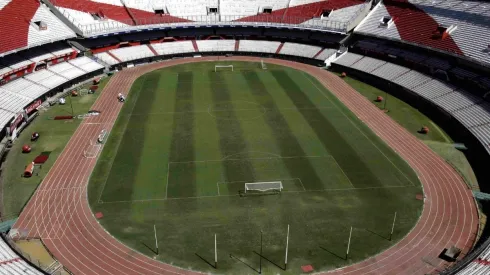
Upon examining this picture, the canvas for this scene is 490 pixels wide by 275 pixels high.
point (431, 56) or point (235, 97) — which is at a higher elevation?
point (431, 56)

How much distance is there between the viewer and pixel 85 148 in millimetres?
49688

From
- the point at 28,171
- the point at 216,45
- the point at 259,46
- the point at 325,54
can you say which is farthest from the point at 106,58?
the point at 28,171

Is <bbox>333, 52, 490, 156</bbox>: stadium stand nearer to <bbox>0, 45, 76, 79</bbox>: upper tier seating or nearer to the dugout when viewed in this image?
the dugout

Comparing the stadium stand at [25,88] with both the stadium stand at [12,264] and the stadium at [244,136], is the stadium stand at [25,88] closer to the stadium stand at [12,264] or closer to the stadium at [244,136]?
the stadium at [244,136]

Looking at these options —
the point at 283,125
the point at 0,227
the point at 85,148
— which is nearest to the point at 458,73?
the point at 283,125

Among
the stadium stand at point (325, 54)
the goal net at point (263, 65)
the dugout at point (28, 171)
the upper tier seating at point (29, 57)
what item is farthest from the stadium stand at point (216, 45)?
the dugout at point (28, 171)

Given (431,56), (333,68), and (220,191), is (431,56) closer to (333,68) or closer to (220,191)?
(333,68)

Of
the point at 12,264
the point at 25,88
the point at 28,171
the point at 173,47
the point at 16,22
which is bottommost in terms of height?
the point at 173,47

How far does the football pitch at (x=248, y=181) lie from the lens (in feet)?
113

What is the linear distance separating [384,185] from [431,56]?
36.1m

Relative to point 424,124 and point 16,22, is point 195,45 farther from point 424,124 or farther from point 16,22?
point 424,124

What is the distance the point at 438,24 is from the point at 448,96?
1798cm

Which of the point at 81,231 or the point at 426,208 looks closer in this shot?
the point at 81,231

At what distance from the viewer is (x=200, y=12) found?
306ft
